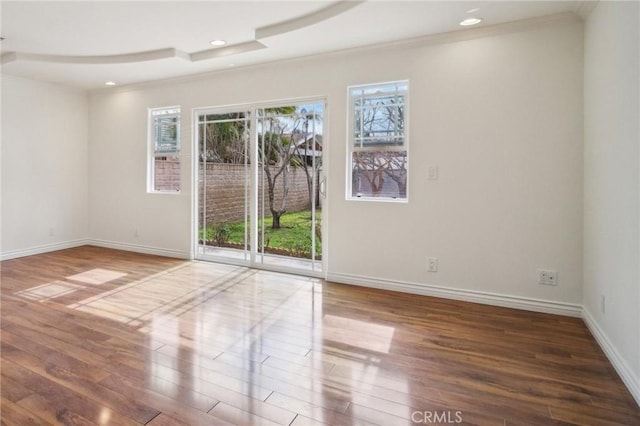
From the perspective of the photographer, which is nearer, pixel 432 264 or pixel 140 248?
pixel 432 264

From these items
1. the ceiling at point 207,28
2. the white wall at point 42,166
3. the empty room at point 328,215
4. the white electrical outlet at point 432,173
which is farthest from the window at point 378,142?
the white wall at point 42,166

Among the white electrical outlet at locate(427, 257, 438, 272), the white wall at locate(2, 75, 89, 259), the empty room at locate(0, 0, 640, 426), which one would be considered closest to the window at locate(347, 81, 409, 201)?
the empty room at locate(0, 0, 640, 426)

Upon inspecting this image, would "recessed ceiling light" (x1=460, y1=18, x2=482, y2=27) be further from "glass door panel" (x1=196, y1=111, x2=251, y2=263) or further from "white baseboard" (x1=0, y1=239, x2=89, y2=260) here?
"white baseboard" (x1=0, y1=239, x2=89, y2=260)

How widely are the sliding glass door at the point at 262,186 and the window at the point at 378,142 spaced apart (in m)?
0.42

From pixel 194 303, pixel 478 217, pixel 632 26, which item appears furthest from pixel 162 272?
pixel 632 26

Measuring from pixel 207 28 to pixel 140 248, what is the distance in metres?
3.47

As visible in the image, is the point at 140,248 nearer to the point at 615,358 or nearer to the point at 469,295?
the point at 469,295

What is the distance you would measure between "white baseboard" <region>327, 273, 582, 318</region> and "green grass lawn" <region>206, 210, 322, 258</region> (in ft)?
1.67

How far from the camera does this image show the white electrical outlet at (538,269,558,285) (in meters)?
3.16

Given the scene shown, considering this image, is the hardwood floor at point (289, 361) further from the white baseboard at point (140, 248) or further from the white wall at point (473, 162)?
the white baseboard at point (140, 248)

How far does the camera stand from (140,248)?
553 cm

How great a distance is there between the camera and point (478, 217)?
3.41 metres

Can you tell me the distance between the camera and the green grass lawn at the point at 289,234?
4.36 m

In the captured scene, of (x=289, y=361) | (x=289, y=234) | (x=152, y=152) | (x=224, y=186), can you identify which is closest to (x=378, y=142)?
(x=289, y=234)
